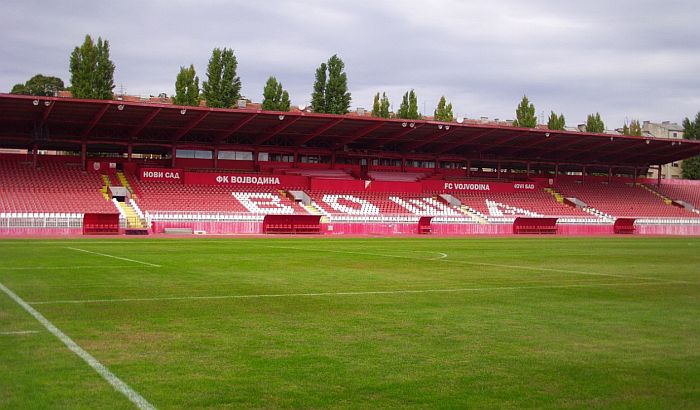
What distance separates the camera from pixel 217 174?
64.5m

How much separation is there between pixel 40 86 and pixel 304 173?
203 feet

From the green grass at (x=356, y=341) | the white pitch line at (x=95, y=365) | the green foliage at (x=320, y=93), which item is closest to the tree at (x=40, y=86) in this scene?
the green foliage at (x=320, y=93)

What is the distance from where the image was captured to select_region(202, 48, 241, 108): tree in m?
82.1

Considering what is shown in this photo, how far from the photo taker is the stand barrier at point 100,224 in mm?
46156

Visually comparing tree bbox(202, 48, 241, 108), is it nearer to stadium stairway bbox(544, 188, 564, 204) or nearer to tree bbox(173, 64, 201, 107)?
tree bbox(173, 64, 201, 107)

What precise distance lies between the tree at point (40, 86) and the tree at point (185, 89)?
30.4 meters

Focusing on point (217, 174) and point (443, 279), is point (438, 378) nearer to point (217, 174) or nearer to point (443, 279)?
point (443, 279)

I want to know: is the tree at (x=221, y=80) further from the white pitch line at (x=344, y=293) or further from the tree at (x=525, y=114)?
the white pitch line at (x=344, y=293)

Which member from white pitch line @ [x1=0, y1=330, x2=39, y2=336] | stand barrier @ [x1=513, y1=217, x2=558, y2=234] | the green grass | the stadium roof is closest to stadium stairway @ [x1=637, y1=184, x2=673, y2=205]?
the stadium roof

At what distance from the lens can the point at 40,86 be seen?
361 ft

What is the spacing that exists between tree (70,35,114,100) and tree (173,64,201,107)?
8.72 meters

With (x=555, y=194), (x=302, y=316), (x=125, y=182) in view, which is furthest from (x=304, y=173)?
(x=302, y=316)

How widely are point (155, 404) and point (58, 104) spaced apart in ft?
164

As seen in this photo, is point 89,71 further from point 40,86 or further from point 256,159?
point 40,86
